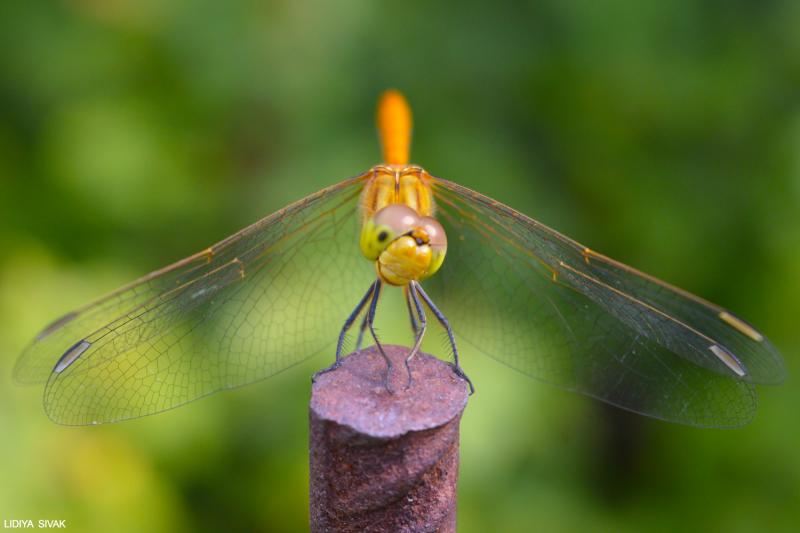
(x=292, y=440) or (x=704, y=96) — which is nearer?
(x=292, y=440)

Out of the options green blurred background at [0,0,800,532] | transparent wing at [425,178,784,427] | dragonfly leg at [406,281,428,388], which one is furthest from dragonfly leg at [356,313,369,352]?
green blurred background at [0,0,800,532]

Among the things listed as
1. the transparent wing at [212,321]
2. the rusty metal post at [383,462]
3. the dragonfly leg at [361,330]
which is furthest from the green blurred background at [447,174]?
the rusty metal post at [383,462]

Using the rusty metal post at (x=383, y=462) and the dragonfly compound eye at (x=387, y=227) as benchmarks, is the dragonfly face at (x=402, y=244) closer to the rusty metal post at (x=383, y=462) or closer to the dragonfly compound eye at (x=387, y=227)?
the dragonfly compound eye at (x=387, y=227)

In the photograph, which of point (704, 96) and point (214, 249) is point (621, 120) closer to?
point (704, 96)

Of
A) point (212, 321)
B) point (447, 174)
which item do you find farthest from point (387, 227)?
point (447, 174)

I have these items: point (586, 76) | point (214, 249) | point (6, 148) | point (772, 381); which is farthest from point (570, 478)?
point (6, 148)
